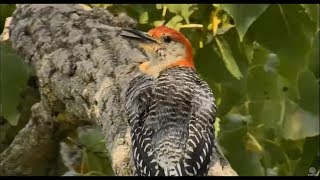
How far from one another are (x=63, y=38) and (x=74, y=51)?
0.15 metres

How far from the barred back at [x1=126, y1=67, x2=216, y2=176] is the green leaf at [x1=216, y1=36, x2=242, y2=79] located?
2.17 ft

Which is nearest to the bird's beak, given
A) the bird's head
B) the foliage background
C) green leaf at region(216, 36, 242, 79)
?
the bird's head

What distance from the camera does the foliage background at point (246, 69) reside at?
12.1 ft

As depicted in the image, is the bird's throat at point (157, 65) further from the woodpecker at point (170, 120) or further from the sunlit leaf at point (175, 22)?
the sunlit leaf at point (175, 22)

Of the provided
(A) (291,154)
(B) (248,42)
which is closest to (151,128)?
(B) (248,42)

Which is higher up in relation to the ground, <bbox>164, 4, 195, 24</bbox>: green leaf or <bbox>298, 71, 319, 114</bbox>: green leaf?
<bbox>164, 4, 195, 24</bbox>: green leaf

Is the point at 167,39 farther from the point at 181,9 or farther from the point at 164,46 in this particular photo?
the point at 181,9

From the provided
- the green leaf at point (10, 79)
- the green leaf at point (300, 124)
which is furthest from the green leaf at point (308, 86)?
the green leaf at point (10, 79)

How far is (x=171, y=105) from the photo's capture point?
9.61 feet

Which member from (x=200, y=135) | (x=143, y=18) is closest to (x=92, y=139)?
(x=143, y=18)

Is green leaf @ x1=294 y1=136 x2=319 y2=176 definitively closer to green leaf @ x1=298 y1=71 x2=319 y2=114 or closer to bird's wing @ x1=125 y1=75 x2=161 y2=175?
green leaf @ x1=298 y1=71 x2=319 y2=114

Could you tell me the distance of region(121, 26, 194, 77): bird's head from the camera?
137 inches

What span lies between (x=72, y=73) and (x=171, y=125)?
676 millimetres

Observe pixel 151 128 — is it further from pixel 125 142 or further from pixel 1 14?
pixel 1 14
